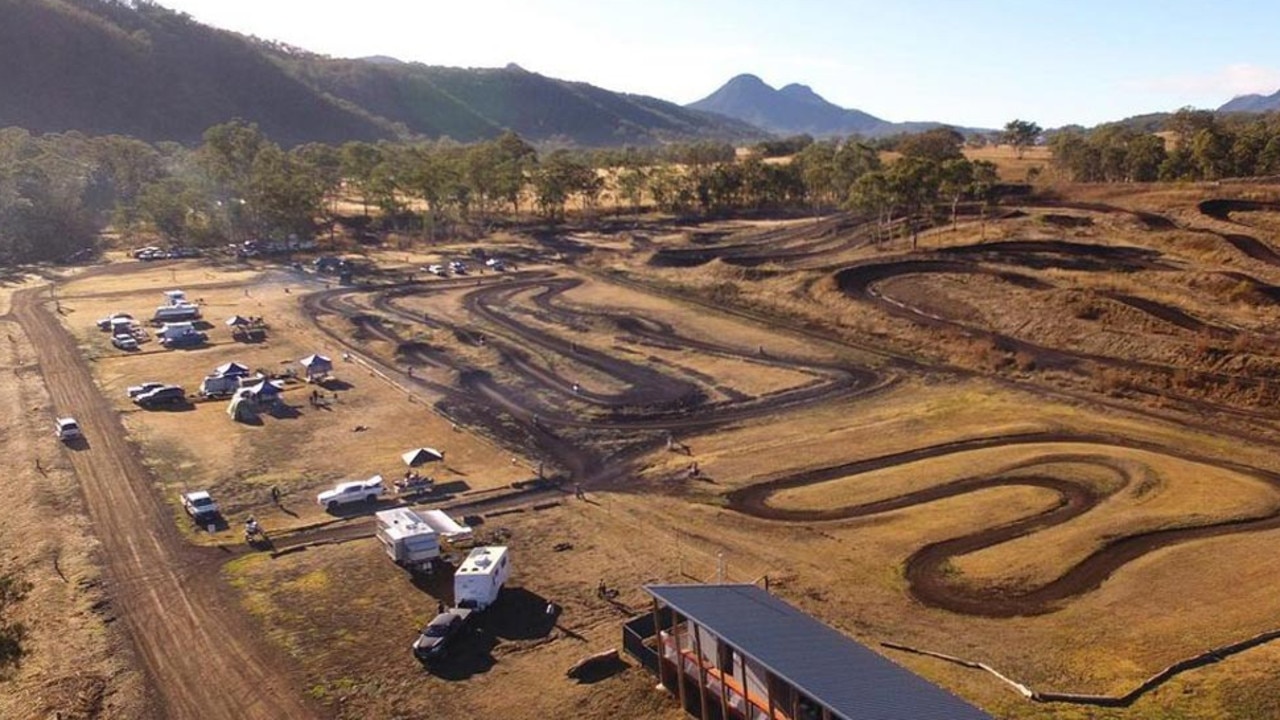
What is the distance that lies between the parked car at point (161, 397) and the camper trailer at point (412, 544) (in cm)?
3422

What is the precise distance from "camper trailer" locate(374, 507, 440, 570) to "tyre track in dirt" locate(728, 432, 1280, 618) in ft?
54.8

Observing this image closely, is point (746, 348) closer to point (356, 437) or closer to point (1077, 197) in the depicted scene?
point (356, 437)

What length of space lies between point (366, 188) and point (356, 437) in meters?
106

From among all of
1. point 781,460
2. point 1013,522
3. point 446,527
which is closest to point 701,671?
point 446,527

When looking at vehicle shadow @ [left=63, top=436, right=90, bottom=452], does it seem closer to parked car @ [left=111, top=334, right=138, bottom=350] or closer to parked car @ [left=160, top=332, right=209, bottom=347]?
parked car @ [left=160, top=332, right=209, bottom=347]

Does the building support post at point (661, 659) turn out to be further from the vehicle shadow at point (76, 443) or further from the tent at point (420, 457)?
the vehicle shadow at point (76, 443)

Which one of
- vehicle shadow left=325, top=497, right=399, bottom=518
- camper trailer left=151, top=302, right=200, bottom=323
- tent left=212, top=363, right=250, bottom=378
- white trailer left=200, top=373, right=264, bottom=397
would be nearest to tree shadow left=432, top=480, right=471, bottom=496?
vehicle shadow left=325, top=497, right=399, bottom=518

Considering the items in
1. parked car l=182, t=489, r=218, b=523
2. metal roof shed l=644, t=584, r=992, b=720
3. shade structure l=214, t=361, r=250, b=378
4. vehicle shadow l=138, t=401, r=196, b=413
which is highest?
metal roof shed l=644, t=584, r=992, b=720

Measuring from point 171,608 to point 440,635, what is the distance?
1290 centimetres

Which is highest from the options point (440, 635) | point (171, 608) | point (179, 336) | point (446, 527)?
point (179, 336)

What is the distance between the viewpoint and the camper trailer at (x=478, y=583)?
3547 cm

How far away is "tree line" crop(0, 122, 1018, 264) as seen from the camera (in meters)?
128

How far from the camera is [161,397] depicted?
64.5 m

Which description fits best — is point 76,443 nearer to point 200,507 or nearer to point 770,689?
point 200,507
